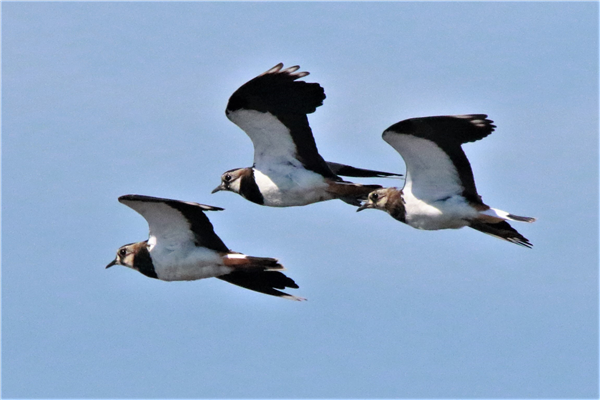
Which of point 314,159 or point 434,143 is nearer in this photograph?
point 434,143

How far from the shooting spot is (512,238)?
2428 cm

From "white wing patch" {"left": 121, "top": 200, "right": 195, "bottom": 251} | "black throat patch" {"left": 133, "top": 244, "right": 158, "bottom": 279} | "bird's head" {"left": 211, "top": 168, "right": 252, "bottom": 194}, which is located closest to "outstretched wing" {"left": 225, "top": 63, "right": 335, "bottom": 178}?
"bird's head" {"left": 211, "top": 168, "right": 252, "bottom": 194}

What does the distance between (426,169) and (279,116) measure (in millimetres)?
2692

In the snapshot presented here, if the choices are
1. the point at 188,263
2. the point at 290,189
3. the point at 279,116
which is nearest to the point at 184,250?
the point at 188,263

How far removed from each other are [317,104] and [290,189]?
1531 mm

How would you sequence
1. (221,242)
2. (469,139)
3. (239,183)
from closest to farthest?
(469,139) < (221,242) < (239,183)

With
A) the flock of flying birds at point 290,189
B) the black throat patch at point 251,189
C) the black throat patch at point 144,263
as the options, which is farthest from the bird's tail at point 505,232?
the black throat patch at point 144,263

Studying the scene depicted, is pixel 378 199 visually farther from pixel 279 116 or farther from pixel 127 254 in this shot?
pixel 127 254

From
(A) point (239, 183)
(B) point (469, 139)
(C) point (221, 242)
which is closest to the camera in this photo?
(B) point (469, 139)

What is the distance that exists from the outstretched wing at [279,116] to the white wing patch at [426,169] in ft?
Result: 5.48

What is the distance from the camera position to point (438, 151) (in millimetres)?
22859

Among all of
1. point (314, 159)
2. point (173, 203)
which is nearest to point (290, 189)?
point (314, 159)

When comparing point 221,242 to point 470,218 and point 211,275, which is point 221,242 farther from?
point 470,218

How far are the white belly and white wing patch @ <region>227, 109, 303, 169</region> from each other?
2201 millimetres
